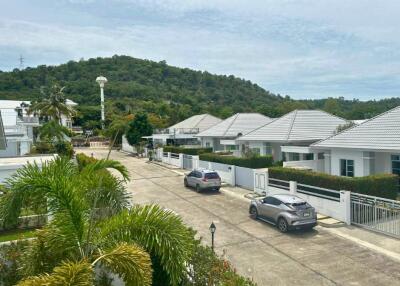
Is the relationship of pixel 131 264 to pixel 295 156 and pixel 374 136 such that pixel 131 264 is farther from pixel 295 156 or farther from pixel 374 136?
pixel 295 156

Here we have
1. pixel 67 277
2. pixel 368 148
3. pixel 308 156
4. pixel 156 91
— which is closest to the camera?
pixel 67 277

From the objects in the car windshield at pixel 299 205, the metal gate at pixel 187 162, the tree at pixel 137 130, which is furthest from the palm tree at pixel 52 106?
the car windshield at pixel 299 205

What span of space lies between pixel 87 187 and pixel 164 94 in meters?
102

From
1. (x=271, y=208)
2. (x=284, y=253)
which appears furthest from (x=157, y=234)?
(x=271, y=208)

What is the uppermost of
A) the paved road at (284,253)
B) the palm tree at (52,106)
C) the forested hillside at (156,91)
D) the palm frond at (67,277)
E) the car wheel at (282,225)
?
the forested hillside at (156,91)

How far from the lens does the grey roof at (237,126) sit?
143 feet

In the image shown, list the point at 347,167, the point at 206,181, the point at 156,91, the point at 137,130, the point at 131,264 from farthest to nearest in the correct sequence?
the point at 156,91 → the point at 137,130 → the point at 206,181 → the point at 347,167 → the point at 131,264

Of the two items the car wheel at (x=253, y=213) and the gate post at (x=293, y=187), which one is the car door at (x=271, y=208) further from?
the gate post at (x=293, y=187)

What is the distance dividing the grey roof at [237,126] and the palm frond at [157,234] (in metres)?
35.2

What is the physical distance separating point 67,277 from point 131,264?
3.91 ft

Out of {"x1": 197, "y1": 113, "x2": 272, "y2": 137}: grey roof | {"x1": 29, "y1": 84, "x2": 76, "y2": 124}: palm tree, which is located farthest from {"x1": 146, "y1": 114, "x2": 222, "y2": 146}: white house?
{"x1": 29, "y1": 84, "x2": 76, "y2": 124}: palm tree

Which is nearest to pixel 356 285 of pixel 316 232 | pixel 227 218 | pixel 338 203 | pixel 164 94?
pixel 316 232

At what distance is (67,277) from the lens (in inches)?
230

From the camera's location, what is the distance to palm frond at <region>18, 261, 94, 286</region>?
571 cm
